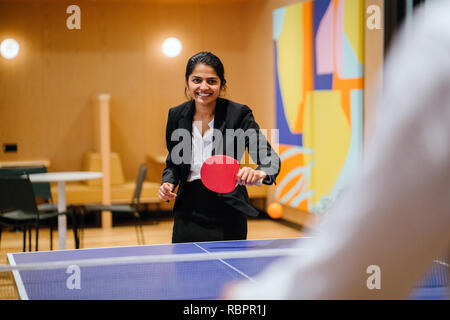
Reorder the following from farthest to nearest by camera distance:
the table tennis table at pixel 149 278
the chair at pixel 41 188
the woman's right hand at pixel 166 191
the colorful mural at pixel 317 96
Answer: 1. the chair at pixel 41 188
2. the colorful mural at pixel 317 96
3. the woman's right hand at pixel 166 191
4. the table tennis table at pixel 149 278

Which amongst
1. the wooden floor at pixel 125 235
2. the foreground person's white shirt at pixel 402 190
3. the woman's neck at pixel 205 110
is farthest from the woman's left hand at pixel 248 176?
the wooden floor at pixel 125 235

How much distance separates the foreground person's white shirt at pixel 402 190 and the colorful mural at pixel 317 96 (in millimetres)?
5127

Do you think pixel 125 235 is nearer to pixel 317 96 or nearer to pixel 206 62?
pixel 317 96

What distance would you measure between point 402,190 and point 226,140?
219 cm

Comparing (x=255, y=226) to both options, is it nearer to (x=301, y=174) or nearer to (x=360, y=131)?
(x=301, y=174)

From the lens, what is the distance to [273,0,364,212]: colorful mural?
225 inches

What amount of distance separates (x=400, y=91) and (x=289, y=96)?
6.73 m

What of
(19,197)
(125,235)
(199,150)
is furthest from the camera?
(125,235)

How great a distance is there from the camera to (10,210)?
537 centimetres

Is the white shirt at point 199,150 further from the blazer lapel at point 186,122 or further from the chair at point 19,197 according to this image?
the chair at point 19,197

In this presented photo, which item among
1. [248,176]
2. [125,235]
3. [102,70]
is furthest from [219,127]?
[102,70]

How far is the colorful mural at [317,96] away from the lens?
570 cm

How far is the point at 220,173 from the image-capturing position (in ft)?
7.75
